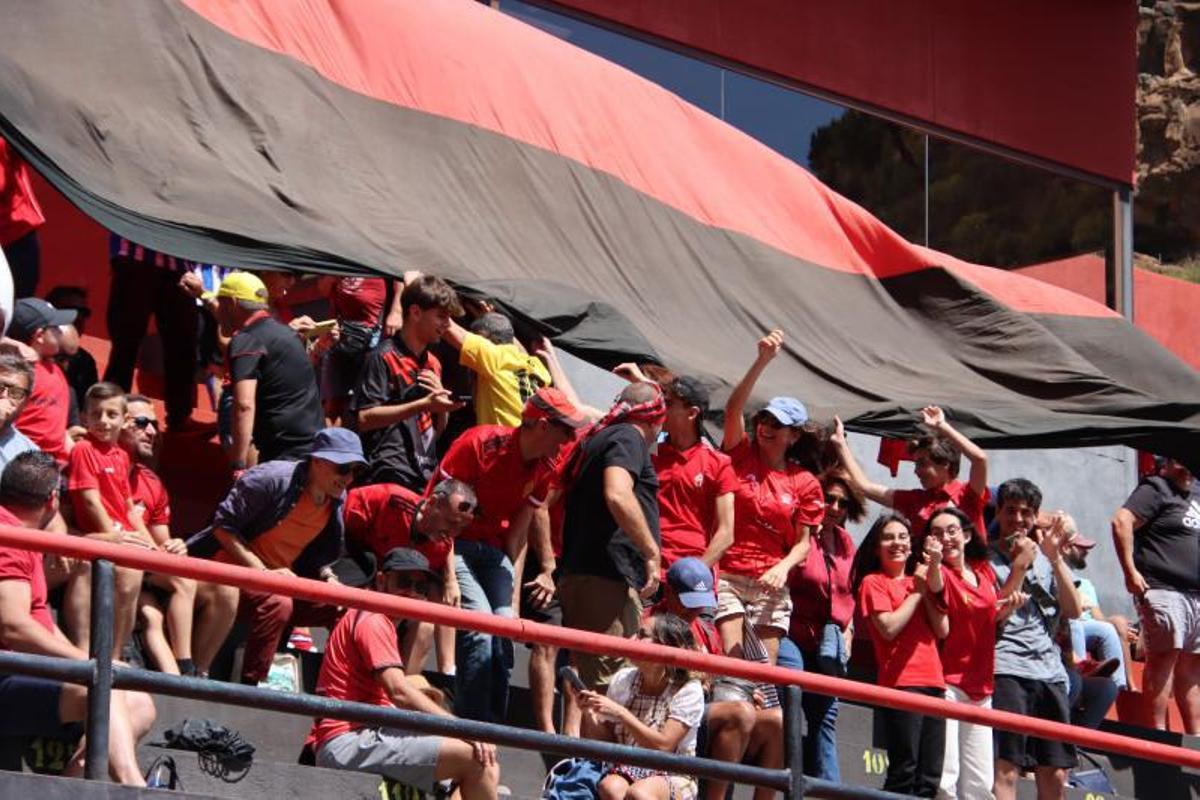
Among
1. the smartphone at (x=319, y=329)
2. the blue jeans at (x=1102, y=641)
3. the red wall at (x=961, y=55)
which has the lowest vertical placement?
the blue jeans at (x=1102, y=641)

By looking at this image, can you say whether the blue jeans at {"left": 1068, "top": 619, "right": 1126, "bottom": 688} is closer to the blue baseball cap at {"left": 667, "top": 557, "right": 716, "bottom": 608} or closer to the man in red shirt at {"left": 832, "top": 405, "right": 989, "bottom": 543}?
the man in red shirt at {"left": 832, "top": 405, "right": 989, "bottom": 543}

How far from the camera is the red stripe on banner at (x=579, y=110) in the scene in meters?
9.86

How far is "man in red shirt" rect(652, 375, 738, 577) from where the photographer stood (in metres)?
9.04

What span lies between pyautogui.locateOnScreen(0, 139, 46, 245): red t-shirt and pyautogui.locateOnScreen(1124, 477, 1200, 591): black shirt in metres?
6.08

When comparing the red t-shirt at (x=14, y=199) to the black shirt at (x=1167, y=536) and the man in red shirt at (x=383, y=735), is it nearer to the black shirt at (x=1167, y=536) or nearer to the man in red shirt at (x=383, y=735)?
the man in red shirt at (x=383, y=735)

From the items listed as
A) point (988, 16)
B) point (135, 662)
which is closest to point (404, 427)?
point (135, 662)

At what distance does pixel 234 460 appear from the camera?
352 inches

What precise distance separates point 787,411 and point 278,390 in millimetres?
2214

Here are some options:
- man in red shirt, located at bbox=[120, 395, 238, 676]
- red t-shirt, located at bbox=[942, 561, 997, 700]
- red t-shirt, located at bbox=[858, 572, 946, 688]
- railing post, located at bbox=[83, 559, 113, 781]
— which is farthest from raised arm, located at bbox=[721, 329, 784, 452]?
railing post, located at bbox=[83, 559, 113, 781]

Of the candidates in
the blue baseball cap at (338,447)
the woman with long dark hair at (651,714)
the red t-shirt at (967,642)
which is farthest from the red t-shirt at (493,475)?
the red t-shirt at (967,642)

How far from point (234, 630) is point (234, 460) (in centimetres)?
109

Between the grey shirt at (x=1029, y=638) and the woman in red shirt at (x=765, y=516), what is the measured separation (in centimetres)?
110

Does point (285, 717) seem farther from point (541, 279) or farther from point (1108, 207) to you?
point (1108, 207)

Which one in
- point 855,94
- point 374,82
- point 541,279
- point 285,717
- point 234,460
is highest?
point 855,94
